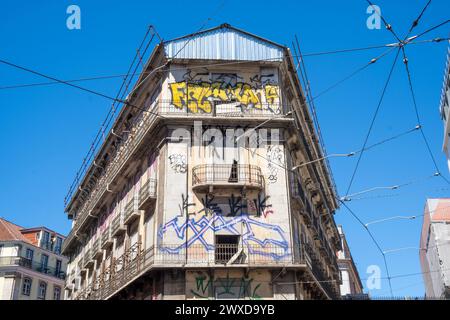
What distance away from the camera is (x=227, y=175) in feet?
78.2

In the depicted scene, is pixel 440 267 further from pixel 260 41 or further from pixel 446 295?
pixel 260 41

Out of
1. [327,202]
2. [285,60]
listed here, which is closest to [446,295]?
[327,202]

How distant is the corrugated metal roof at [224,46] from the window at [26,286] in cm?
3752

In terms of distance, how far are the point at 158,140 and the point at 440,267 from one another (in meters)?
43.5

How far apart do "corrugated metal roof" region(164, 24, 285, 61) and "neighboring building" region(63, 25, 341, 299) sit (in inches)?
2.1

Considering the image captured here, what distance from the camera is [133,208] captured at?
26.7 metres

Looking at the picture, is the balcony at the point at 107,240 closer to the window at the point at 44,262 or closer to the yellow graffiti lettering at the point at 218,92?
the yellow graffiti lettering at the point at 218,92

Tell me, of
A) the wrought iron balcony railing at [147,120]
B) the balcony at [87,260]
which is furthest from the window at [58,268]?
the wrought iron balcony railing at [147,120]

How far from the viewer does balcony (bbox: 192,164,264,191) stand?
23.3m

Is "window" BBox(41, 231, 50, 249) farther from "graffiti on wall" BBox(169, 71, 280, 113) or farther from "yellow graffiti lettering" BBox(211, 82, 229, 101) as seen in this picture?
"yellow graffiti lettering" BBox(211, 82, 229, 101)

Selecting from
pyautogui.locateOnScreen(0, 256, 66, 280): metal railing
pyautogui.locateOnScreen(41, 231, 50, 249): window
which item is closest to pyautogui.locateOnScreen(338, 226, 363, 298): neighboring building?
pyautogui.locateOnScreen(0, 256, 66, 280): metal railing

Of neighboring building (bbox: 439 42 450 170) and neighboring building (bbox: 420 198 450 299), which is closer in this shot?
neighboring building (bbox: 439 42 450 170)


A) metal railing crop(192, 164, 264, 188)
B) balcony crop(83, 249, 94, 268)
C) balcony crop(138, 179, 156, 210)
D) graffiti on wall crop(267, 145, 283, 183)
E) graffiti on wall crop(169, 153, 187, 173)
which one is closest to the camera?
metal railing crop(192, 164, 264, 188)
